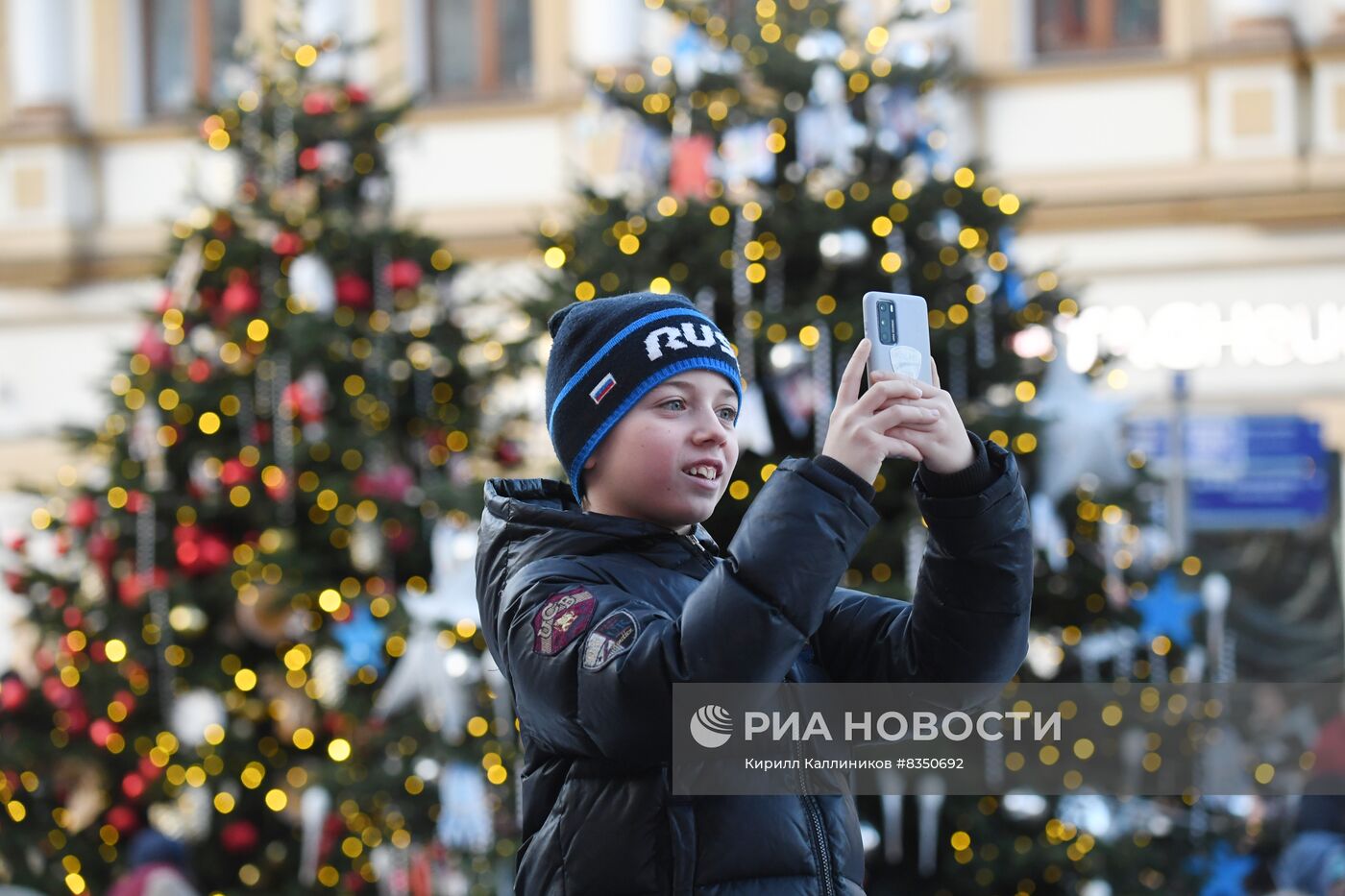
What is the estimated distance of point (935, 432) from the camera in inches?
76.9

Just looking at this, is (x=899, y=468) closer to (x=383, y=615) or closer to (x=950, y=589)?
(x=383, y=615)

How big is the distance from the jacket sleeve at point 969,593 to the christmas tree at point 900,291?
355cm

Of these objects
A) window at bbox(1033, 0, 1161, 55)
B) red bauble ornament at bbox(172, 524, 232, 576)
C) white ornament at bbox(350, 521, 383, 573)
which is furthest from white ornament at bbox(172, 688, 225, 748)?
window at bbox(1033, 0, 1161, 55)

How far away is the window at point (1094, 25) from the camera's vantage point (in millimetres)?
13039

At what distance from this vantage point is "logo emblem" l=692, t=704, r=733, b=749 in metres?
1.92

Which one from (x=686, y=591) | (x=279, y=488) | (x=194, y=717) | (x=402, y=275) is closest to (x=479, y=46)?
(x=402, y=275)

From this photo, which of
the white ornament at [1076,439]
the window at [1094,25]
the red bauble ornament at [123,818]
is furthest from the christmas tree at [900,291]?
the window at [1094,25]

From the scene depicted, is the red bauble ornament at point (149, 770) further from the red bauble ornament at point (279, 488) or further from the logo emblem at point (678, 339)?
the logo emblem at point (678, 339)

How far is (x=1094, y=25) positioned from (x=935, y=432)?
11.8 meters

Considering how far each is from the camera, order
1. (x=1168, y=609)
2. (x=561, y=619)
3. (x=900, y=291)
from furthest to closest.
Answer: (x=1168, y=609) → (x=900, y=291) → (x=561, y=619)

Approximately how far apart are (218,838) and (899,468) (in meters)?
2.98

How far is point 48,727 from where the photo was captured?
7.20m

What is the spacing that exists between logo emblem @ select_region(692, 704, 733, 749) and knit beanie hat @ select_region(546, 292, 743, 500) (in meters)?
0.39

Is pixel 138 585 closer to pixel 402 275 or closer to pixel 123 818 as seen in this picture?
pixel 123 818
